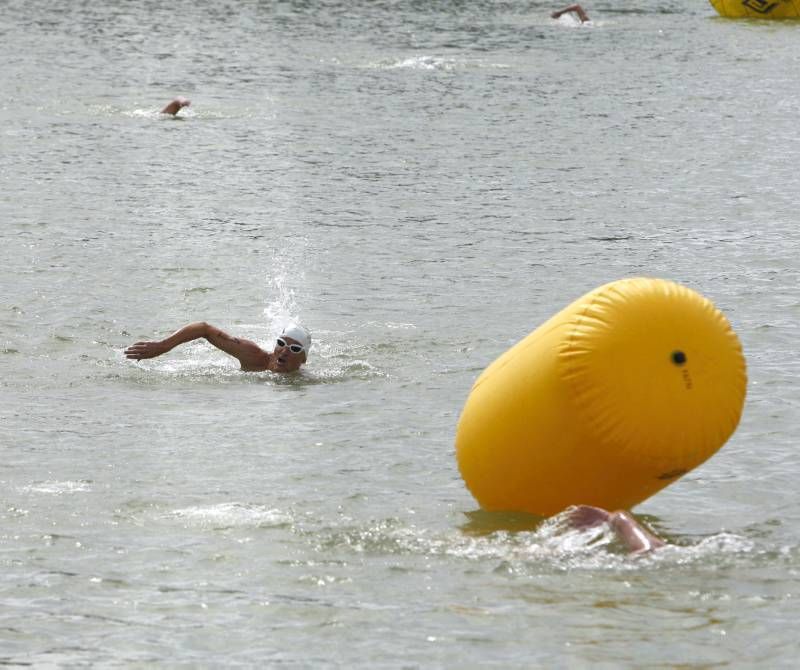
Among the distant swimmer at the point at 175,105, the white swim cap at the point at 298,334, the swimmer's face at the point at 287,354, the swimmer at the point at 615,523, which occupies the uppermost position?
the swimmer at the point at 615,523

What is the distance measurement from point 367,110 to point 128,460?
22242mm

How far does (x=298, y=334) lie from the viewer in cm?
1612

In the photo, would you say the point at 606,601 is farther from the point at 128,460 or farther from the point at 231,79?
the point at 231,79

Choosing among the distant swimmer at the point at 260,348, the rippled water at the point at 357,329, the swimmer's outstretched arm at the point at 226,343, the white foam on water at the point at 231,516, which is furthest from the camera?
the distant swimmer at the point at 260,348

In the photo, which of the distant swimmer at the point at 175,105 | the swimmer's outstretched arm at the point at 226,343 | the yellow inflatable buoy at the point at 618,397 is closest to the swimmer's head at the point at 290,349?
the swimmer's outstretched arm at the point at 226,343

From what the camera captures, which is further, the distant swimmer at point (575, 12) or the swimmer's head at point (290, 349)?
the distant swimmer at point (575, 12)

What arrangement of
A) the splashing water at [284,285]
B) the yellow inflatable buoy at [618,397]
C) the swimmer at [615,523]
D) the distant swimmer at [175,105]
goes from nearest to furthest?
the yellow inflatable buoy at [618,397] < the swimmer at [615,523] < the splashing water at [284,285] < the distant swimmer at [175,105]

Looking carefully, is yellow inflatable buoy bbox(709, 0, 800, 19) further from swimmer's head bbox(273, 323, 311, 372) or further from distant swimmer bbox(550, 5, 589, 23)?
swimmer's head bbox(273, 323, 311, 372)

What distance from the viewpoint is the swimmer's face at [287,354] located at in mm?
16031

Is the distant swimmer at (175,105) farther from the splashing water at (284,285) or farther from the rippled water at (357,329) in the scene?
the splashing water at (284,285)

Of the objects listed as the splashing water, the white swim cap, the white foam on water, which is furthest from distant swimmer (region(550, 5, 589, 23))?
the white foam on water

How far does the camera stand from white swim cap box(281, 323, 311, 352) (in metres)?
16.1

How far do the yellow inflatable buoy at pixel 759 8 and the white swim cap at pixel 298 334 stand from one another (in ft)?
128

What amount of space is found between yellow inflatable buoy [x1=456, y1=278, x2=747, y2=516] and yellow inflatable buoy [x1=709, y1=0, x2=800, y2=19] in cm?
4419
